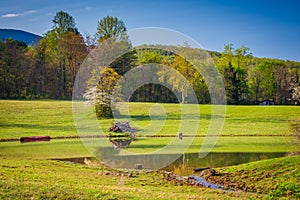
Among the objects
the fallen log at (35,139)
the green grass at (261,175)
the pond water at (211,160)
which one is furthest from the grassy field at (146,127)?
the green grass at (261,175)

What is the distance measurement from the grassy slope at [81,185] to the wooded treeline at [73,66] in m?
48.9

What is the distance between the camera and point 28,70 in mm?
77312

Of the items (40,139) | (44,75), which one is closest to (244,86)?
(44,75)

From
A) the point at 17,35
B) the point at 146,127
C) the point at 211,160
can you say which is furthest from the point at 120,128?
the point at 17,35

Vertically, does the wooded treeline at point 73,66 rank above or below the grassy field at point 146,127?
above

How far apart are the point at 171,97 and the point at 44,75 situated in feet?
94.3

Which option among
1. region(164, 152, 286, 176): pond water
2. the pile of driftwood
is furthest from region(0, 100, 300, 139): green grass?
region(164, 152, 286, 176): pond water

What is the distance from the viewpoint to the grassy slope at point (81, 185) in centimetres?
1296

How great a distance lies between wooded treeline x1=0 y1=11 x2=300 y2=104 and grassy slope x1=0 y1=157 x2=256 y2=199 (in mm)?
48858

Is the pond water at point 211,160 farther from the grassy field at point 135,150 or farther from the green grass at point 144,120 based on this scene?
the green grass at point 144,120

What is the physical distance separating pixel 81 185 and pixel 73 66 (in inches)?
2716

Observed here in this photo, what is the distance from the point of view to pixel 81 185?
14930mm

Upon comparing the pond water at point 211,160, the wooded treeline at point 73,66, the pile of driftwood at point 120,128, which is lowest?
the pond water at point 211,160

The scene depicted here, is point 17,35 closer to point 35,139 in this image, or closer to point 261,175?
point 35,139
